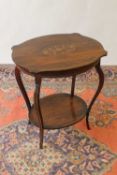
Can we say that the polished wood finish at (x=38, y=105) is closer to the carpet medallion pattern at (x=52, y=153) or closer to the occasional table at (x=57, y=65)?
the occasional table at (x=57, y=65)

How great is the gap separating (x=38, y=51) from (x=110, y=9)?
114cm

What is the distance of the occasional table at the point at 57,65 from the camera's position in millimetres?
1676

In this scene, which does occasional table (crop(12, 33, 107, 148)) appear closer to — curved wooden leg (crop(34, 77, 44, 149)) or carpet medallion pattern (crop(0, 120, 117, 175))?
curved wooden leg (crop(34, 77, 44, 149))

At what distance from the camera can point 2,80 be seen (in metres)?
2.82

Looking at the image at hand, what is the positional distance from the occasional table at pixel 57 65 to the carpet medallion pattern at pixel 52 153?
116 millimetres

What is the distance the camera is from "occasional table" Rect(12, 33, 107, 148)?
168 cm

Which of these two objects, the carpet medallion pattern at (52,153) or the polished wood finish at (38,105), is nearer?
the polished wood finish at (38,105)

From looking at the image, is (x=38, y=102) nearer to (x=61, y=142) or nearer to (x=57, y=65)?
(x=57, y=65)

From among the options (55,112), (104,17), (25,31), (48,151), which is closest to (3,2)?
(25,31)

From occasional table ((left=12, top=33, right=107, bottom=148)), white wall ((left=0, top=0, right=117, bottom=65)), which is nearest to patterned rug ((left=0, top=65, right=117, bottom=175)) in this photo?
occasional table ((left=12, top=33, right=107, bottom=148))

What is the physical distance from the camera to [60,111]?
2.16 meters

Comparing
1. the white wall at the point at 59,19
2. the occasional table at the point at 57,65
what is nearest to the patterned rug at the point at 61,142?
the occasional table at the point at 57,65

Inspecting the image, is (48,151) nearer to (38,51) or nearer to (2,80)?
(38,51)

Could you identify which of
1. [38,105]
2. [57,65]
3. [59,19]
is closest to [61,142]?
[38,105]
